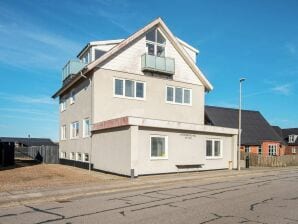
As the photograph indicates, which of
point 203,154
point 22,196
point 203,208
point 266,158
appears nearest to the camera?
point 203,208

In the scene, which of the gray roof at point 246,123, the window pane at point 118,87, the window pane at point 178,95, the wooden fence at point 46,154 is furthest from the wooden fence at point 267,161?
the wooden fence at point 46,154

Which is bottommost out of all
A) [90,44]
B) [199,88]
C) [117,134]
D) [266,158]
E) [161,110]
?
[266,158]

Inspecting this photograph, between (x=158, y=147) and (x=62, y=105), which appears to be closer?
(x=158, y=147)

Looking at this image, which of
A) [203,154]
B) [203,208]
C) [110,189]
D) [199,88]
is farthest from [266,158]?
[203,208]

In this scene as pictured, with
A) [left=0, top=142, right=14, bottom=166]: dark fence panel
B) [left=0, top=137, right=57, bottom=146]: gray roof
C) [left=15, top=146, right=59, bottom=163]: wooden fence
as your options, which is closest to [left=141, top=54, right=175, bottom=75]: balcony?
[left=0, top=142, right=14, bottom=166]: dark fence panel

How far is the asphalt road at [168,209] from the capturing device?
8.56m

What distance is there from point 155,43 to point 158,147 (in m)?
9.61

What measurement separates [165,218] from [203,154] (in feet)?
50.8

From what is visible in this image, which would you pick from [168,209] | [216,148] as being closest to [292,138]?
[216,148]

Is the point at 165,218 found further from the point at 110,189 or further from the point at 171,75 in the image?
the point at 171,75

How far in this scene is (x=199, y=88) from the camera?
29.5m

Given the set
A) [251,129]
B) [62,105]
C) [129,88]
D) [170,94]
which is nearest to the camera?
[129,88]

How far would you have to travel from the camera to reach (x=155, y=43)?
2719 cm

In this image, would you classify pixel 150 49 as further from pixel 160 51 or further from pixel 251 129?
pixel 251 129
